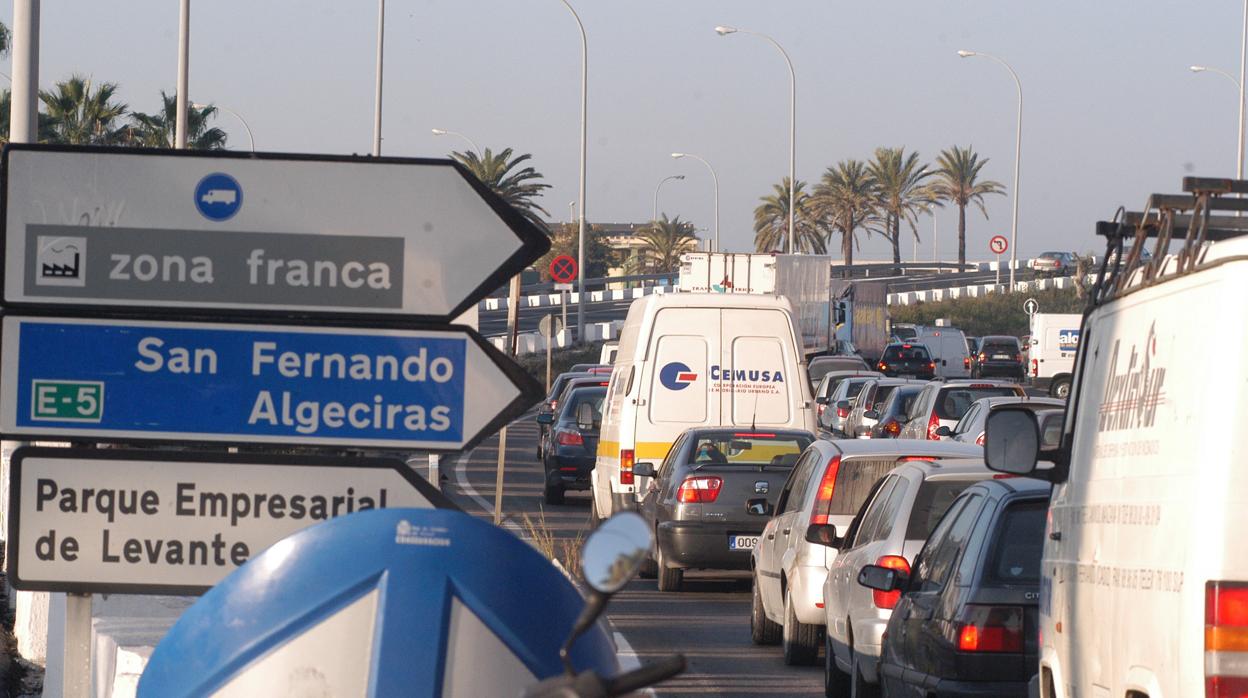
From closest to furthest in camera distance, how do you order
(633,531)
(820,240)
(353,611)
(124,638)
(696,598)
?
(633,531) → (353,611) → (124,638) → (696,598) → (820,240)

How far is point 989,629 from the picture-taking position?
7.58 m

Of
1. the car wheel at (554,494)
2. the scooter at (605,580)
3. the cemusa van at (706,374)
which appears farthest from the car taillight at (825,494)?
the car wheel at (554,494)

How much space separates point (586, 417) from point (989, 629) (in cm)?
1832

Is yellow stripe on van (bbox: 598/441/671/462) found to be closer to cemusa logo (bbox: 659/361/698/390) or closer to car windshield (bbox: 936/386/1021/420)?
cemusa logo (bbox: 659/361/698/390)

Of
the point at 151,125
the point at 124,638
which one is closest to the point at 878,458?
the point at 124,638

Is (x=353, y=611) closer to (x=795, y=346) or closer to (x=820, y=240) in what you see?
(x=795, y=346)

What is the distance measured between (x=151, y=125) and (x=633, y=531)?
170 ft

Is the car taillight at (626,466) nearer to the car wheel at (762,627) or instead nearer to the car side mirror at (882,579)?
the car wheel at (762,627)

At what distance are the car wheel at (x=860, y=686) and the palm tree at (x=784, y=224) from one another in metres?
74.3

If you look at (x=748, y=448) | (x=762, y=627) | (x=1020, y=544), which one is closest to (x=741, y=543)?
(x=748, y=448)

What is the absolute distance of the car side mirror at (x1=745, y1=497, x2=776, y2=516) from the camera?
13.9m

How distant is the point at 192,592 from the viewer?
4.80 meters

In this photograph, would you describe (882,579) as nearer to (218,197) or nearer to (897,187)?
(218,197)

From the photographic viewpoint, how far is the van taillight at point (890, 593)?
367 inches
